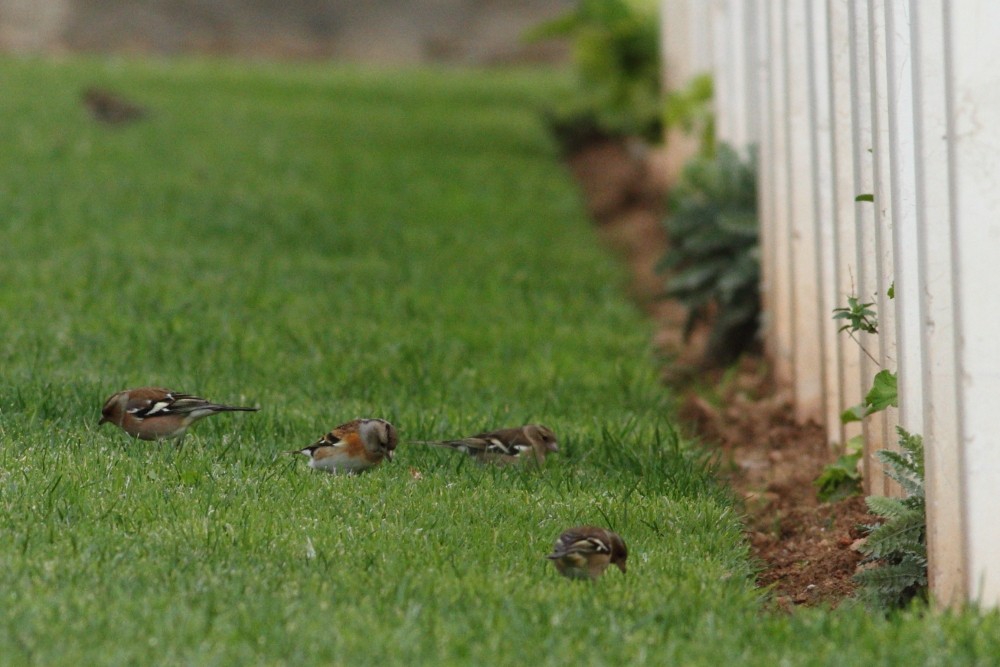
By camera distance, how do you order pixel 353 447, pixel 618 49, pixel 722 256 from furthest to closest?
pixel 618 49 → pixel 722 256 → pixel 353 447

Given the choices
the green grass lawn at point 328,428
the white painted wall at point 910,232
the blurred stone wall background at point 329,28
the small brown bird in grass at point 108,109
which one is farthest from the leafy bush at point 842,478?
the blurred stone wall background at point 329,28

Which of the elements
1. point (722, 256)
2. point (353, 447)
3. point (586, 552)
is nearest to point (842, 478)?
point (353, 447)

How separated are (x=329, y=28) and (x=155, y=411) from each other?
28.7 m

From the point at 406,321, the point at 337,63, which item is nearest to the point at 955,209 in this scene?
the point at 406,321

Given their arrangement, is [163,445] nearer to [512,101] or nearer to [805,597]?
[805,597]

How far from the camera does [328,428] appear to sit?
275 inches

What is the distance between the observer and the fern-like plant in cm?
528

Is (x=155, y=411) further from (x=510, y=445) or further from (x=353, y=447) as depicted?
(x=510, y=445)

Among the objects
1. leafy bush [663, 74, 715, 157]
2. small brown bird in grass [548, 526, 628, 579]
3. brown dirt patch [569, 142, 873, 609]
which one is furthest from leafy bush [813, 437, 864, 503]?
leafy bush [663, 74, 715, 157]

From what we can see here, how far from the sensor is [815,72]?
25.8 ft

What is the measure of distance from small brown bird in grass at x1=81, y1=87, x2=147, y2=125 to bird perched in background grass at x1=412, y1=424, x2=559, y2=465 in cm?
1233

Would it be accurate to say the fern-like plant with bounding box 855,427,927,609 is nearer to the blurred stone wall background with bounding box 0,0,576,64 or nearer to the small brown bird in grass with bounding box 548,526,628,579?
the small brown bird in grass with bounding box 548,526,628,579

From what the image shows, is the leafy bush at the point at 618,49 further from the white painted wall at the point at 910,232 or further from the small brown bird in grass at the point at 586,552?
the small brown bird in grass at the point at 586,552

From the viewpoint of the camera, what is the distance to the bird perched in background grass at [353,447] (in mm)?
6277
